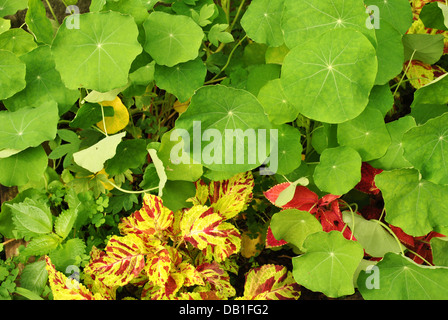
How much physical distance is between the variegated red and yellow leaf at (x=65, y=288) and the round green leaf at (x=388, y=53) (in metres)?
0.97

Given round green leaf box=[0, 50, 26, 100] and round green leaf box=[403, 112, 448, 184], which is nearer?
round green leaf box=[403, 112, 448, 184]

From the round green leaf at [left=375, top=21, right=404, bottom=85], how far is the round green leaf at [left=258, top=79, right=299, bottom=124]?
0.25 m

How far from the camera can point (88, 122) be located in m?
1.16

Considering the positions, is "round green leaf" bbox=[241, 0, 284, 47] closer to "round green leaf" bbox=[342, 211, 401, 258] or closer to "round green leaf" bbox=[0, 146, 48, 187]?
"round green leaf" bbox=[342, 211, 401, 258]

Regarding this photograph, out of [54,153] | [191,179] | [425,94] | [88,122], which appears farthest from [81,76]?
[425,94]

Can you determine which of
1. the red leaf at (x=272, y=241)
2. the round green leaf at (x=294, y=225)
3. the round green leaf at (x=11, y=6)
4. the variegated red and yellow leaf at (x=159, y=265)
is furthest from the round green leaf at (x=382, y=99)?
the round green leaf at (x=11, y=6)

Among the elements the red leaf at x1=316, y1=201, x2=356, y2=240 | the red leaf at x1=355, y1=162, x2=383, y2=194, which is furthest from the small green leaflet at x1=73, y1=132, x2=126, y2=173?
the red leaf at x1=355, y1=162, x2=383, y2=194

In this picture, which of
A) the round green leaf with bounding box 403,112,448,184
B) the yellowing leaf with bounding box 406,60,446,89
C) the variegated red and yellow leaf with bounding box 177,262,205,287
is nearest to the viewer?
the round green leaf with bounding box 403,112,448,184

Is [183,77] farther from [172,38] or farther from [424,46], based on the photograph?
[424,46]

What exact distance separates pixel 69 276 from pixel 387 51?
1080mm

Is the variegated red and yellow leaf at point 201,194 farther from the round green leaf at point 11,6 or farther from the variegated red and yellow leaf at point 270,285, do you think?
the round green leaf at point 11,6

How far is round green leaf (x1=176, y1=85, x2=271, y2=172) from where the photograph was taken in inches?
40.3

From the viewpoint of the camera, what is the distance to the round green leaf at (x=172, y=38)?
3.53 ft

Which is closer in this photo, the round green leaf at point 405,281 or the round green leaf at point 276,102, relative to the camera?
the round green leaf at point 405,281
